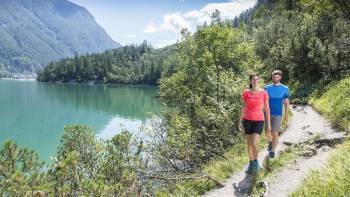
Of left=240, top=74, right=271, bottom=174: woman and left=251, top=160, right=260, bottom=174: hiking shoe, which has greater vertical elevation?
left=240, top=74, right=271, bottom=174: woman

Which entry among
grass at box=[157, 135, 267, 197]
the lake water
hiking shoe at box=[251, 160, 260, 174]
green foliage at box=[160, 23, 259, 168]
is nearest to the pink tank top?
hiking shoe at box=[251, 160, 260, 174]

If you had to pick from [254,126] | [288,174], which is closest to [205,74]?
[254,126]

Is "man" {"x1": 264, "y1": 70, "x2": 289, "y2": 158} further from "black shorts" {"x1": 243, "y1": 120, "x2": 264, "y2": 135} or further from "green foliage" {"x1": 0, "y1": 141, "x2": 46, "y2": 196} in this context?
"green foliage" {"x1": 0, "y1": 141, "x2": 46, "y2": 196}

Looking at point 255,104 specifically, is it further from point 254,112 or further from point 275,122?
point 275,122

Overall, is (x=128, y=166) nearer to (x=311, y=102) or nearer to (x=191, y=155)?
(x=191, y=155)

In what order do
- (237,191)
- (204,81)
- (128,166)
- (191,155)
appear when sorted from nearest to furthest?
(237,191) → (128,166) → (191,155) → (204,81)

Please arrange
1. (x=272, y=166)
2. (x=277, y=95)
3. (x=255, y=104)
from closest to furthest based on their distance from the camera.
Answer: (x=255, y=104), (x=272, y=166), (x=277, y=95)

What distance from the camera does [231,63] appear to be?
41.9m

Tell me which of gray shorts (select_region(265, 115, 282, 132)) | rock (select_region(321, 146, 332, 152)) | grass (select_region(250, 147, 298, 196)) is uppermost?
gray shorts (select_region(265, 115, 282, 132))

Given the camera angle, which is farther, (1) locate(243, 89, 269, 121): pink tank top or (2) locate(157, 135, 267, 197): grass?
(2) locate(157, 135, 267, 197): grass

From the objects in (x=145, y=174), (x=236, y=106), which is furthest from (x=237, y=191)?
(x=236, y=106)

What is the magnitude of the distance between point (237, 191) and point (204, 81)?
84.5ft

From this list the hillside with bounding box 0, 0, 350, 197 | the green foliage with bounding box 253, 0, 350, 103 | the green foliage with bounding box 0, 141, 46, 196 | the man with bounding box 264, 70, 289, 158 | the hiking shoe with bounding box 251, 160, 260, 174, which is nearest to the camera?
the green foliage with bounding box 0, 141, 46, 196

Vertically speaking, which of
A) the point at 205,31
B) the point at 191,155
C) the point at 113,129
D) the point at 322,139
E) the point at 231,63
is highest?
the point at 205,31
